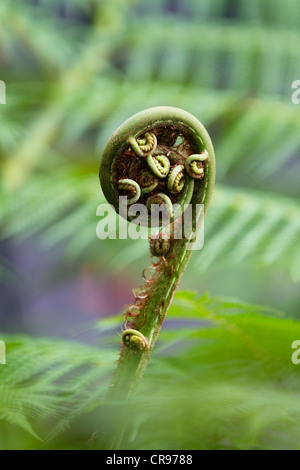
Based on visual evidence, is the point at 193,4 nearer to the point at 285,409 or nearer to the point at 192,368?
the point at 192,368

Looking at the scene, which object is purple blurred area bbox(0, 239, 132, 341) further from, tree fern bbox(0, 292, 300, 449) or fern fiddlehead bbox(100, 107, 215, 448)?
fern fiddlehead bbox(100, 107, 215, 448)

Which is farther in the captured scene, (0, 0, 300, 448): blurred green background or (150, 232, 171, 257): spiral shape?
(0, 0, 300, 448): blurred green background

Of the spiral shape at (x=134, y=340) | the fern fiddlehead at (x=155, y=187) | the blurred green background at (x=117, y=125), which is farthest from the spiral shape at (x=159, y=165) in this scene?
the blurred green background at (x=117, y=125)

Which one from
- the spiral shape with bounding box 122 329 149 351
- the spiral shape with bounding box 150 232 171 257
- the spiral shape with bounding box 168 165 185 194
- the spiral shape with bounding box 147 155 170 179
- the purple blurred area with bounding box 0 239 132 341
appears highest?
the purple blurred area with bounding box 0 239 132 341

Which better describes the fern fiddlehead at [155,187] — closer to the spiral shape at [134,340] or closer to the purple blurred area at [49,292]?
the spiral shape at [134,340]

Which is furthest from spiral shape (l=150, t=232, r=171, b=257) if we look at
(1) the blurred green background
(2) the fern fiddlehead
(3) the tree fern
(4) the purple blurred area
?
(4) the purple blurred area

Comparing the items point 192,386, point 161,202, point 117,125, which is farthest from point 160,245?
point 117,125

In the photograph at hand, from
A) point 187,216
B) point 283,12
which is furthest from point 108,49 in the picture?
point 187,216
